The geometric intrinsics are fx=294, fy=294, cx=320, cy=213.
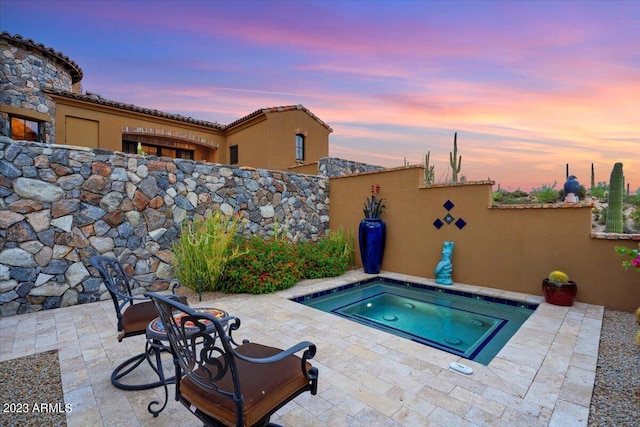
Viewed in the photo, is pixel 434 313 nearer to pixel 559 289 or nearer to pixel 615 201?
pixel 559 289

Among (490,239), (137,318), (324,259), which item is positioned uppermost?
(490,239)

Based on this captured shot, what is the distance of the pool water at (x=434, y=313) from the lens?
136 inches

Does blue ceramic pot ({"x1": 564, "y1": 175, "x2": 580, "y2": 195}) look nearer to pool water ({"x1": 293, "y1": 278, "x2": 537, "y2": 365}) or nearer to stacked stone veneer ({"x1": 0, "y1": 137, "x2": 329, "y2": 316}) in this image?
pool water ({"x1": 293, "y1": 278, "x2": 537, "y2": 365})

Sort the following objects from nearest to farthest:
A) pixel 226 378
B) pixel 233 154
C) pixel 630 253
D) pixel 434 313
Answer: pixel 226 378
pixel 630 253
pixel 434 313
pixel 233 154

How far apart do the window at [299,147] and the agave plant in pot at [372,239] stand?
232 inches

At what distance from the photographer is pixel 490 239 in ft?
17.8

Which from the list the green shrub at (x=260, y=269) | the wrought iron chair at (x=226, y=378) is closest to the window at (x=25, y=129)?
the green shrub at (x=260, y=269)

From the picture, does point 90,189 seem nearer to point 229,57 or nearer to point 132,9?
point 132,9

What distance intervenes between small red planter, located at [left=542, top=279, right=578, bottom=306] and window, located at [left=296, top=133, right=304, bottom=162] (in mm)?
9305

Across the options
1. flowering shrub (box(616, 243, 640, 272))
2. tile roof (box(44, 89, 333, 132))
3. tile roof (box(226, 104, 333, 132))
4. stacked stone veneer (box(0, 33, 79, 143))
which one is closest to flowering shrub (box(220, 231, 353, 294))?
flowering shrub (box(616, 243, 640, 272))

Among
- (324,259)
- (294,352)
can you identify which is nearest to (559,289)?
(324,259)

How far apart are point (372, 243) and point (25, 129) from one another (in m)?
11.0

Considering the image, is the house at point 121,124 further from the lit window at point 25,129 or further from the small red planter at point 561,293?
the small red planter at point 561,293

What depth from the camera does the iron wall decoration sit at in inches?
227
